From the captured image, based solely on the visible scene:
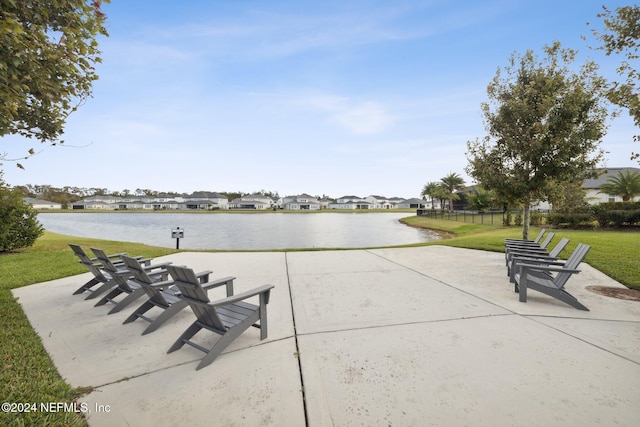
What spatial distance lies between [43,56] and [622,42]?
9.72m

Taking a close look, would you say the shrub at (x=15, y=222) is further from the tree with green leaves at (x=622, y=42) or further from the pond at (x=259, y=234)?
the tree with green leaves at (x=622, y=42)

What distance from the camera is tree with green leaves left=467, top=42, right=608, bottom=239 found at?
31.0 feet

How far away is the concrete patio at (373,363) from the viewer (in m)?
2.36

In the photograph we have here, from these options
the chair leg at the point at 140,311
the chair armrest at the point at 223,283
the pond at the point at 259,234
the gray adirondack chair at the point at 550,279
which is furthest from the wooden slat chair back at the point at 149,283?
the pond at the point at 259,234

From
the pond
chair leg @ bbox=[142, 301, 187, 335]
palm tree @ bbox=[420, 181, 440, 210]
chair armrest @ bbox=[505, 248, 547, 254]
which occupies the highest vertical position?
palm tree @ bbox=[420, 181, 440, 210]

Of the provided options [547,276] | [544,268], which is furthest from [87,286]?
[547,276]

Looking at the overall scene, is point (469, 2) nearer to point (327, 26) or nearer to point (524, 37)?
point (524, 37)

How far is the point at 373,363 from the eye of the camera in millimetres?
3115

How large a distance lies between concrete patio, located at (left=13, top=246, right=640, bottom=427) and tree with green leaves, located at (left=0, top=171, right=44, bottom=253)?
317 inches

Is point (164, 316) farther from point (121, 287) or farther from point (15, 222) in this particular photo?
point (15, 222)

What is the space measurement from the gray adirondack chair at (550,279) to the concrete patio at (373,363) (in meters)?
0.22

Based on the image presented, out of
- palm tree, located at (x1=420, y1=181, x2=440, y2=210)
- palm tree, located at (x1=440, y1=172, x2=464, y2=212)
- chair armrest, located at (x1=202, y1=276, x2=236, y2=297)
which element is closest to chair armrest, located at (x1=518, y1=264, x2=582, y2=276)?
chair armrest, located at (x1=202, y1=276, x2=236, y2=297)

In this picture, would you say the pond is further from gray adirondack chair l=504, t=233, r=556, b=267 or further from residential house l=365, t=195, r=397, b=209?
residential house l=365, t=195, r=397, b=209

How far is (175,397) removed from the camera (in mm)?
2578
